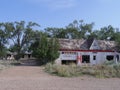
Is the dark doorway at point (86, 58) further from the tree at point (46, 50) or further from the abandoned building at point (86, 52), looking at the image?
the tree at point (46, 50)

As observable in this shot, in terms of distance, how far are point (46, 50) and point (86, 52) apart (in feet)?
36.6

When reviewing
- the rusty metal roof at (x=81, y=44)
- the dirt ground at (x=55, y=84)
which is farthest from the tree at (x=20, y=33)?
the dirt ground at (x=55, y=84)

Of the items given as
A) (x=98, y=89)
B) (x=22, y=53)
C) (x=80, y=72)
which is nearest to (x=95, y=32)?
(x=22, y=53)

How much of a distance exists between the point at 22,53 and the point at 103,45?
28.8m

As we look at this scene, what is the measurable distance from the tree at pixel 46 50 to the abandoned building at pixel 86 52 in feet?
11.4

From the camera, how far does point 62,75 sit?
2909cm

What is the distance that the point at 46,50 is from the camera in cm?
5412

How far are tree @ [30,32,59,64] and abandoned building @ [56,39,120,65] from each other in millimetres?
3485

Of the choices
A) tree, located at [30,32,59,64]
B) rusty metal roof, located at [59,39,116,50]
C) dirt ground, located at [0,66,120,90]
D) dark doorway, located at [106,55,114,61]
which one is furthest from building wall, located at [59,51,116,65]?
dirt ground, located at [0,66,120,90]

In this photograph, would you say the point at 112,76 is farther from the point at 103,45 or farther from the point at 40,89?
the point at 103,45

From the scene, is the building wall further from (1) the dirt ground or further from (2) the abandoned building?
(1) the dirt ground

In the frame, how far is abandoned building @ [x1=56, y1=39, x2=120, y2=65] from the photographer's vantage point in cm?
6016

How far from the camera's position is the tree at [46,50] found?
2124 inches

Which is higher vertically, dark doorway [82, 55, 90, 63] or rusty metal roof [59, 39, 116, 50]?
rusty metal roof [59, 39, 116, 50]
